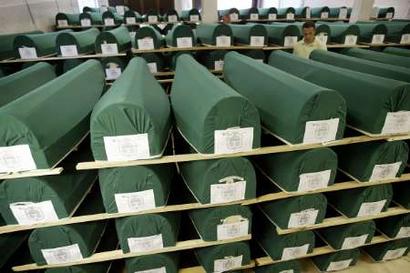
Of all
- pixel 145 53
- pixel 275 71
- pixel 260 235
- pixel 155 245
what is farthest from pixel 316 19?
pixel 155 245

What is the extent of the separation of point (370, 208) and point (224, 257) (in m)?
1.00

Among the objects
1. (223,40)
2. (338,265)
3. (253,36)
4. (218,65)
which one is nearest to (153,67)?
(218,65)

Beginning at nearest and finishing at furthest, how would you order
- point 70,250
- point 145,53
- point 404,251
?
point 70,250
point 404,251
point 145,53

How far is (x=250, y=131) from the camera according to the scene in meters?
1.28

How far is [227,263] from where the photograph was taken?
1.65 m

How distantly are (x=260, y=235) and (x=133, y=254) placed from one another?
Result: 34.4 inches

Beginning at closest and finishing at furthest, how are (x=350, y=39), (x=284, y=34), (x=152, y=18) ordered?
(x=284, y=34), (x=350, y=39), (x=152, y=18)

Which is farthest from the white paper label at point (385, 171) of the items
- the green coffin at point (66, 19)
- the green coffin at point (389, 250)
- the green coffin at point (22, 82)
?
the green coffin at point (66, 19)

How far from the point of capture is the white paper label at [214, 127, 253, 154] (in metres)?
1.25

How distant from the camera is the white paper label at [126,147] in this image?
119cm

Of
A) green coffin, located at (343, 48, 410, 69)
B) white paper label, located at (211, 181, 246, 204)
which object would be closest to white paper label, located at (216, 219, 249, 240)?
white paper label, located at (211, 181, 246, 204)

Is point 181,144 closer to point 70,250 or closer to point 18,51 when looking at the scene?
point 70,250

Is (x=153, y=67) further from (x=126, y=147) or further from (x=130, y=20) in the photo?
(x=130, y=20)

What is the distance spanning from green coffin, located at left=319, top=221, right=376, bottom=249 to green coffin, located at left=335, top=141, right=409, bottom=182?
386 mm
